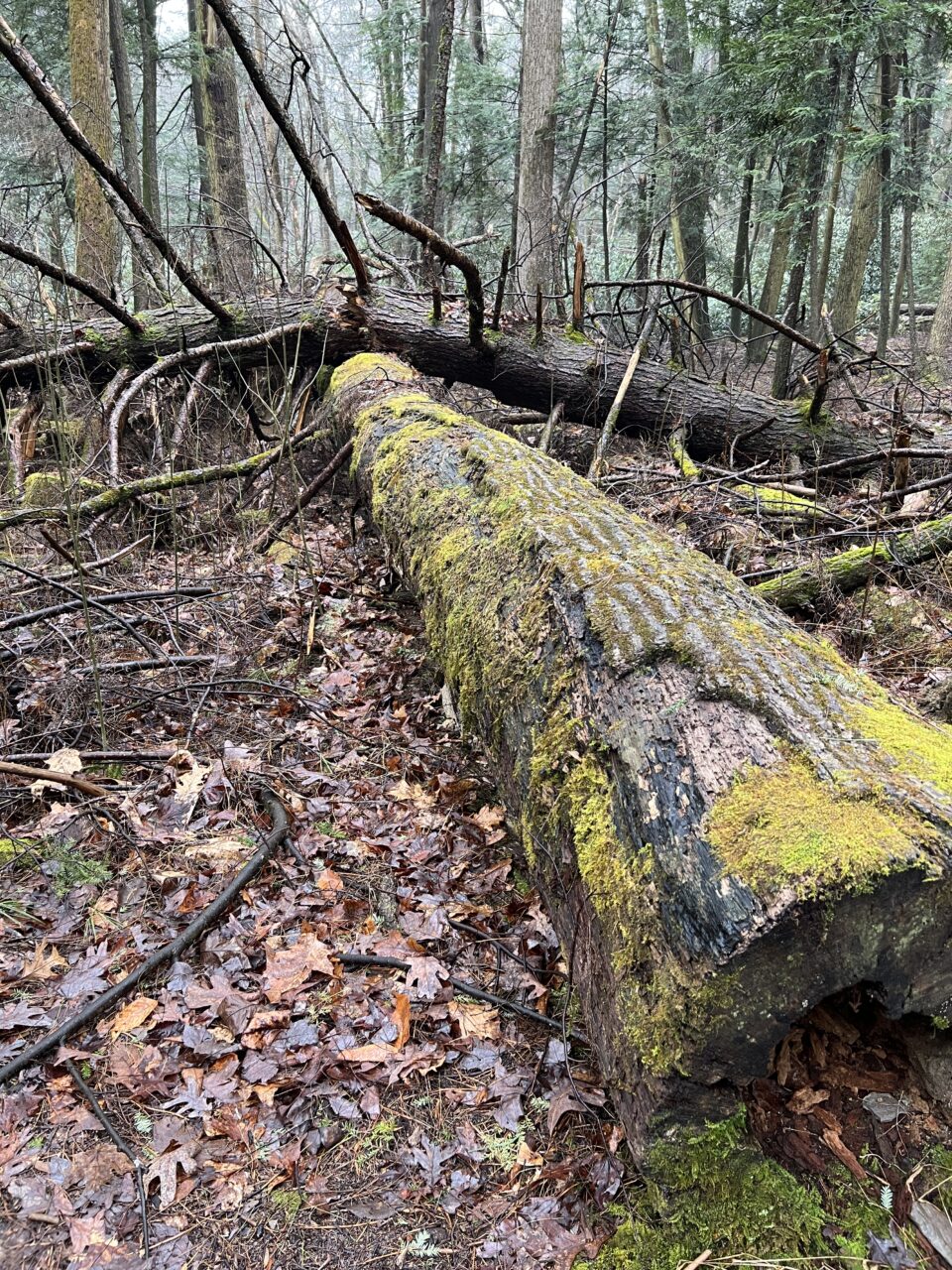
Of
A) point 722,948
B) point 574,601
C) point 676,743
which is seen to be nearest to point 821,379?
point 574,601

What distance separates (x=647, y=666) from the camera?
2.06m

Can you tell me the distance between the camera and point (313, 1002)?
244 centimetres

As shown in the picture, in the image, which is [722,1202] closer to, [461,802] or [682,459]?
[461,802]

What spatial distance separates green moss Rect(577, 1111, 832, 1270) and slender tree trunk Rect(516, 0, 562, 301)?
10677 mm

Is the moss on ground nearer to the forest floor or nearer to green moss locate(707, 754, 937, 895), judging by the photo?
the forest floor

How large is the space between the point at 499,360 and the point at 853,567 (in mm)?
4120

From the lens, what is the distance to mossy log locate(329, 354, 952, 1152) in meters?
1.46

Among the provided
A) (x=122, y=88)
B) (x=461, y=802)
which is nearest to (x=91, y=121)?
(x=122, y=88)

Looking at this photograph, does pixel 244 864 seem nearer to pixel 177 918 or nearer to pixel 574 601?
pixel 177 918

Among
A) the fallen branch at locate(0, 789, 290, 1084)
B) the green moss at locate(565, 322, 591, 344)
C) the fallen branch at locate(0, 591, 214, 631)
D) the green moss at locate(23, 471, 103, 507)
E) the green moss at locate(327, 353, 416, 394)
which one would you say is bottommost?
the fallen branch at locate(0, 789, 290, 1084)

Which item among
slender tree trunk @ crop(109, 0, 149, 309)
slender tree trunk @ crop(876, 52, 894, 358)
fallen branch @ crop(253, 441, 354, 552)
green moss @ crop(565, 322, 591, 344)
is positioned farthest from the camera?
slender tree trunk @ crop(109, 0, 149, 309)

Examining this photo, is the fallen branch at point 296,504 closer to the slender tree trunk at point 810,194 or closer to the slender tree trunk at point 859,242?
the slender tree trunk at point 810,194

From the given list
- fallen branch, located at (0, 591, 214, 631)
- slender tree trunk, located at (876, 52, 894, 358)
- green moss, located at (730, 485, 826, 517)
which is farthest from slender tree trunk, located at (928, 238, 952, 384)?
fallen branch, located at (0, 591, 214, 631)

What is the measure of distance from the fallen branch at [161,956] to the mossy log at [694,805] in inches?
40.1
